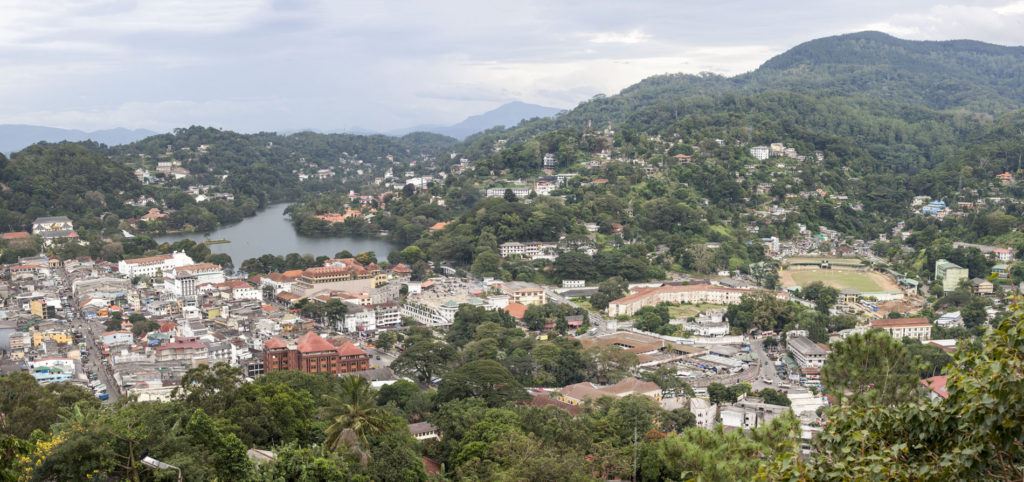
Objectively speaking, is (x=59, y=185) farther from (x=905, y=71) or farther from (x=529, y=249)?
(x=905, y=71)

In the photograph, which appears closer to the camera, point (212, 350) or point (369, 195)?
point (212, 350)

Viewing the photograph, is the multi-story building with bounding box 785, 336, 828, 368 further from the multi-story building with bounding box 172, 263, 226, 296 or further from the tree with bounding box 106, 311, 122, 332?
the multi-story building with bounding box 172, 263, 226, 296

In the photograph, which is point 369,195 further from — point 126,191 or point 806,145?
point 806,145

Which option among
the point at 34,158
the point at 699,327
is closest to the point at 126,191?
the point at 34,158

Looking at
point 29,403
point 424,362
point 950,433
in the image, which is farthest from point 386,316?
point 950,433

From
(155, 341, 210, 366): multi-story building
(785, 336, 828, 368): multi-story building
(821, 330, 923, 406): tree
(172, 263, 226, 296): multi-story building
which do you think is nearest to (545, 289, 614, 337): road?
(785, 336, 828, 368): multi-story building

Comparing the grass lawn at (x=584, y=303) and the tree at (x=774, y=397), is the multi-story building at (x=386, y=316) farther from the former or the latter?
the tree at (x=774, y=397)
